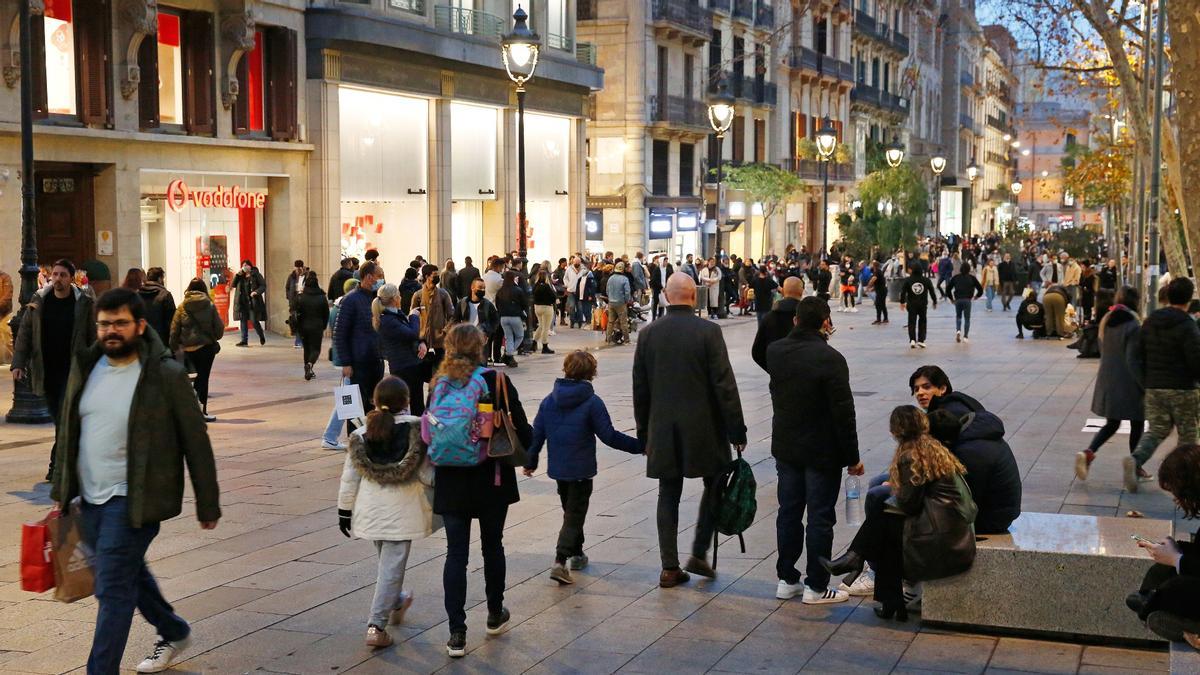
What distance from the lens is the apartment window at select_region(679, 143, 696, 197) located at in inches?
1984

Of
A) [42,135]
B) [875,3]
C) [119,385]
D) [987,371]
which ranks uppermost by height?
[875,3]

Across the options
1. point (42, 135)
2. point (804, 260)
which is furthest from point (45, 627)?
point (804, 260)

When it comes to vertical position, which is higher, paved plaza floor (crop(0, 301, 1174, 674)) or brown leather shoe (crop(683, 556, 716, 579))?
brown leather shoe (crop(683, 556, 716, 579))

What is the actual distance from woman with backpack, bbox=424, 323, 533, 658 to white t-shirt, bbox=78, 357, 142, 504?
156cm

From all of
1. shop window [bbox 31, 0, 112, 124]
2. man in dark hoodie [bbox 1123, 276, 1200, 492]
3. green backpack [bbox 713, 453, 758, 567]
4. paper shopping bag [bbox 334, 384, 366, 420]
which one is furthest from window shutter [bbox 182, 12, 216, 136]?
green backpack [bbox 713, 453, 758, 567]

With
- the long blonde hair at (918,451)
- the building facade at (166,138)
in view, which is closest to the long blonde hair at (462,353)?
the long blonde hair at (918,451)

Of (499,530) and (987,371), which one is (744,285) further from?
(499,530)

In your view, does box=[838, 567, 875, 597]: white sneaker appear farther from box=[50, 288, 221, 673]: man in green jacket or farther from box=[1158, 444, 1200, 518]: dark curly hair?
box=[50, 288, 221, 673]: man in green jacket

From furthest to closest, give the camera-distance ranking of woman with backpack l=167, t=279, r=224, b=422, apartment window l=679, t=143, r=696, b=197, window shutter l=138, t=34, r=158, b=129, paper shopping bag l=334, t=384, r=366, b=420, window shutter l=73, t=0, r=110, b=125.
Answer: apartment window l=679, t=143, r=696, b=197
window shutter l=138, t=34, r=158, b=129
window shutter l=73, t=0, r=110, b=125
woman with backpack l=167, t=279, r=224, b=422
paper shopping bag l=334, t=384, r=366, b=420

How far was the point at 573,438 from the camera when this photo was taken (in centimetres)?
844

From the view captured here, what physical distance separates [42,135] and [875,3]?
57634 mm

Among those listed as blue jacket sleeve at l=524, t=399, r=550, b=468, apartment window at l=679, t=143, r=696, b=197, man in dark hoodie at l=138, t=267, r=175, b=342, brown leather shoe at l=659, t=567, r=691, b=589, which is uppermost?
apartment window at l=679, t=143, r=696, b=197

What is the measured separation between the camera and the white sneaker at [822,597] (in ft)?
26.5

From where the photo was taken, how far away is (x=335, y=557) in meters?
9.20
